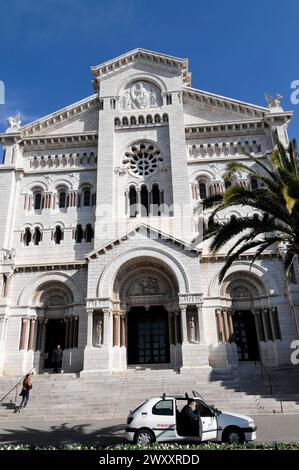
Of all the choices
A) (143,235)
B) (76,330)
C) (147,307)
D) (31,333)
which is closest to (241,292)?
(147,307)

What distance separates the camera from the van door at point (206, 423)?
10.1 m

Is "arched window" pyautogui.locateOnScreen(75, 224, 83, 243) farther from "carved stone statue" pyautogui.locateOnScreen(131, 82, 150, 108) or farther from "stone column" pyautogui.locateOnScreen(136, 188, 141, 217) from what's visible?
"carved stone statue" pyautogui.locateOnScreen(131, 82, 150, 108)

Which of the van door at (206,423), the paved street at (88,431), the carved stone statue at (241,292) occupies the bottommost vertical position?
the paved street at (88,431)

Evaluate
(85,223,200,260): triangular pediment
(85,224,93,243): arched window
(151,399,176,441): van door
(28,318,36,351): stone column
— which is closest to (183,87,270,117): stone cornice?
(85,223,200,260): triangular pediment

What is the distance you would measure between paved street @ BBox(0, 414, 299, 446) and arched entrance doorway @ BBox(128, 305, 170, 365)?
368 inches

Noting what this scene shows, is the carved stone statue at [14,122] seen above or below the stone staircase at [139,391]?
above

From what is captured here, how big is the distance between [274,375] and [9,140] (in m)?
24.9

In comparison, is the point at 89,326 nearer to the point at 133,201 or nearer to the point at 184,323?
the point at 184,323

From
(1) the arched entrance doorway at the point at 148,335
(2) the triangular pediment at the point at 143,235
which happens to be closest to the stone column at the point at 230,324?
(1) the arched entrance doorway at the point at 148,335

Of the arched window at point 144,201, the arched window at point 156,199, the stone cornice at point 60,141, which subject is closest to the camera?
the arched window at point 156,199

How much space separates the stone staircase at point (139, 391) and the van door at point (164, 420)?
537 cm

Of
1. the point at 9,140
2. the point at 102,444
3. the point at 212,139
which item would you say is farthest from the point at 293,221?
the point at 9,140

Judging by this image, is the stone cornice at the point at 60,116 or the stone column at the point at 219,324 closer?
the stone column at the point at 219,324

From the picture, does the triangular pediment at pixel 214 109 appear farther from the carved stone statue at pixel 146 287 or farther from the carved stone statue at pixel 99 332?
the carved stone statue at pixel 99 332
